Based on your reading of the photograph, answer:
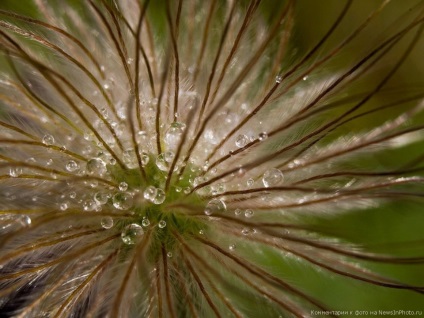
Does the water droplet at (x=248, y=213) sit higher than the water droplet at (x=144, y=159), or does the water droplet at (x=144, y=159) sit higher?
the water droplet at (x=144, y=159)

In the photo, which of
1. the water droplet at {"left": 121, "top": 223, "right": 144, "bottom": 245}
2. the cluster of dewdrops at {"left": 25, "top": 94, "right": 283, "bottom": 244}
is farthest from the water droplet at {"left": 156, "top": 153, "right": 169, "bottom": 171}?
the water droplet at {"left": 121, "top": 223, "right": 144, "bottom": 245}

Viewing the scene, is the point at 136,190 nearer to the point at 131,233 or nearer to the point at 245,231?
the point at 131,233

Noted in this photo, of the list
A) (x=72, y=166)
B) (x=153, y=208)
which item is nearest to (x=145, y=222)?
(x=153, y=208)

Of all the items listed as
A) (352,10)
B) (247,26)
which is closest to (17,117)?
(247,26)

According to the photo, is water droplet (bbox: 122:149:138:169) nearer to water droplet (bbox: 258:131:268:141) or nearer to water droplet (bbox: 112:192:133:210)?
water droplet (bbox: 112:192:133:210)

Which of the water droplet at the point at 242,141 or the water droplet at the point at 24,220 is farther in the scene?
the water droplet at the point at 242,141

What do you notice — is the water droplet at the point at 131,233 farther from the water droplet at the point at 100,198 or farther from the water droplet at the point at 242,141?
the water droplet at the point at 242,141

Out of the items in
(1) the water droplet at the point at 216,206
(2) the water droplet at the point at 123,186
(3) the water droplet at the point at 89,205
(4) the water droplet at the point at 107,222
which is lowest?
(1) the water droplet at the point at 216,206

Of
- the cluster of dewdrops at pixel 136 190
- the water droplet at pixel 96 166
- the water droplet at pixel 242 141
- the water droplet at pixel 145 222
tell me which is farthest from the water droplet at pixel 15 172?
the water droplet at pixel 242 141
